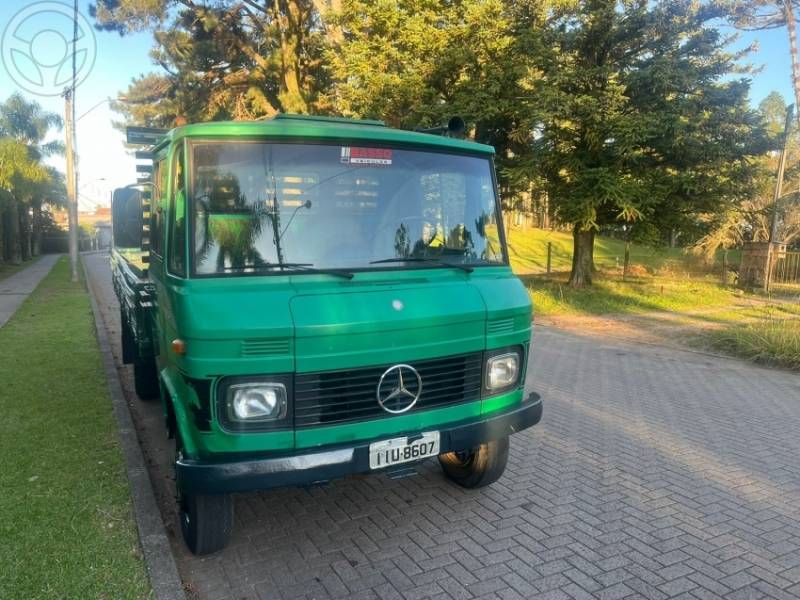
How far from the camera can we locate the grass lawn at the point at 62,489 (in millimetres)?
3146

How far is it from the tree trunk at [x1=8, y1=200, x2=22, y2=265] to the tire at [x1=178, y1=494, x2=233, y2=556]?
1203 inches

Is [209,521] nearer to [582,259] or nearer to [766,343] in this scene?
[766,343]

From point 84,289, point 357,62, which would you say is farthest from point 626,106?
point 84,289

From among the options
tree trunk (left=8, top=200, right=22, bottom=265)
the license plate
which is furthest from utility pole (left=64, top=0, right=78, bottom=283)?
the license plate

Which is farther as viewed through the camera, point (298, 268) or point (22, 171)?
point (22, 171)

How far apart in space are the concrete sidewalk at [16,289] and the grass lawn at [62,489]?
541 cm

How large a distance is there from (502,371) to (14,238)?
3372 cm

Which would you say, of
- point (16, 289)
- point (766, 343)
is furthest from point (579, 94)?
point (16, 289)

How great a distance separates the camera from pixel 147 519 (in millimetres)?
3750

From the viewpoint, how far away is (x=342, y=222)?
3.62 m

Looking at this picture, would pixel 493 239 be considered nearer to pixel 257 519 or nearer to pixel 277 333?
pixel 277 333

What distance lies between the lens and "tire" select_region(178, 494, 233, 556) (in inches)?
131

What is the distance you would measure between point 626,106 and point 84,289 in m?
16.1

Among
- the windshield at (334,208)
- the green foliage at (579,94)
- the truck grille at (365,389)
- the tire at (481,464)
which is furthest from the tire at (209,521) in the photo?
the green foliage at (579,94)
